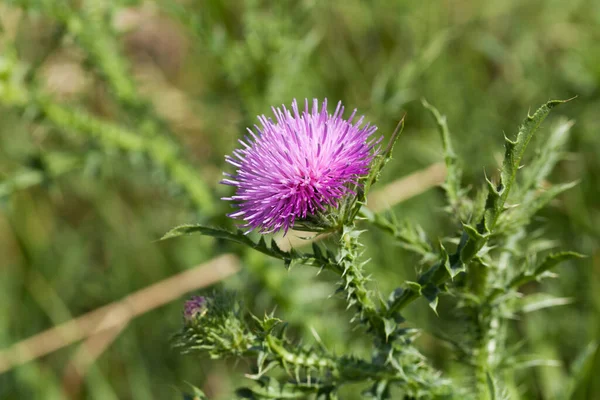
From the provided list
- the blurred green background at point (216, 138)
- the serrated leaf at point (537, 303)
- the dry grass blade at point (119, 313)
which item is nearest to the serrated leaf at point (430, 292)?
the serrated leaf at point (537, 303)

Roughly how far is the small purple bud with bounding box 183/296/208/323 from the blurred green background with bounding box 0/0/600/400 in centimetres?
111

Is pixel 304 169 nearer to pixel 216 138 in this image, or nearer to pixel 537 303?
pixel 537 303

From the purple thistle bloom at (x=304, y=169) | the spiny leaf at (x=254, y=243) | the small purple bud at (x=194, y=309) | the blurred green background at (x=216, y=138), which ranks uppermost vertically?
the blurred green background at (x=216, y=138)

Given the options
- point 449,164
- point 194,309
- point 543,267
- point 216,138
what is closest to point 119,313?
point 216,138

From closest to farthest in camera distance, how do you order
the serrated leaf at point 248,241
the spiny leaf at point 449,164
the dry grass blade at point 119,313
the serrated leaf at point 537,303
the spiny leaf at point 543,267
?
1. the serrated leaf at point 248,241
2. the spiny leaf at point 543,267
3. the spiny leaf at point 449,164
4. the serrated leaf at point 537,303
5. the dry grass blade at point 119,313

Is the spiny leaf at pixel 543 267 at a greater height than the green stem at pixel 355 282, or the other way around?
the spiny leaf at pixel 543 267

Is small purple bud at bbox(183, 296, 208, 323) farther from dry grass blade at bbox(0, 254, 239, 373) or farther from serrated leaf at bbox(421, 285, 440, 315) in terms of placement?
dry grass blade at bbox(0, 254, 239, 373)

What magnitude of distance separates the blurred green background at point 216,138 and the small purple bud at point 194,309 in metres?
1.11

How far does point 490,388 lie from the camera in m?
1.77

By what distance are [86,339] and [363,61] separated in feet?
8.92

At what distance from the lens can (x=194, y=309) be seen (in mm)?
1754

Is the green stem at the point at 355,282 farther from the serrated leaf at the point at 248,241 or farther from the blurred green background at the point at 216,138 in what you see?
the blurred green background at the point at 216,138

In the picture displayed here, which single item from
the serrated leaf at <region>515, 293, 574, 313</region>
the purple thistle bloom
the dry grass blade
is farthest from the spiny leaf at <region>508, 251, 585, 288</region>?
the dry grass blade

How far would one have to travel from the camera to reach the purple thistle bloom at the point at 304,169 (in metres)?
1.57
